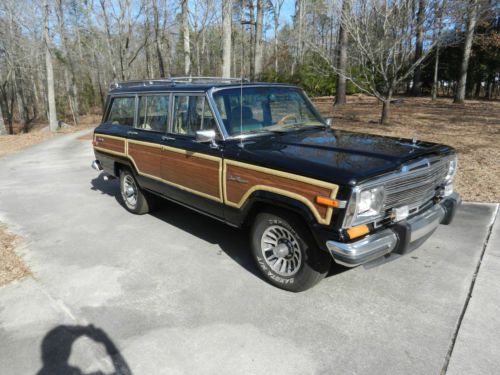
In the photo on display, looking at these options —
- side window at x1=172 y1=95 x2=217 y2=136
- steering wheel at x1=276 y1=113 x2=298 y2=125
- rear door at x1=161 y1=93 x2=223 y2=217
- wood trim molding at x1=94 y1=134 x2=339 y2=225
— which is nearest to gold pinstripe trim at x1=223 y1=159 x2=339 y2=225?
wood trim molding at x1=94 y1=134 x2=339 y2=225

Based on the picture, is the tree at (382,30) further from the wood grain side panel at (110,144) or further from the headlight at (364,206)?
the headlight at (364,206)

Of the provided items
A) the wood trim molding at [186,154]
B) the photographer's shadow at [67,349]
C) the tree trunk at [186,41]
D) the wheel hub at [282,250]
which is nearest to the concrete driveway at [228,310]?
the photographer's shadow at [67,349]

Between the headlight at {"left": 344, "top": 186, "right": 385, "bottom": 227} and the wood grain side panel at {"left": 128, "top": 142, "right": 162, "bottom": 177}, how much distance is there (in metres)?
2.88

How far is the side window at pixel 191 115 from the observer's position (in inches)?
167

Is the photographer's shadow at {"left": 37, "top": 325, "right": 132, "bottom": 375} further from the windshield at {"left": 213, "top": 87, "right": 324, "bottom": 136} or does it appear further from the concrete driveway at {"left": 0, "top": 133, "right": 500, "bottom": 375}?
the windshield at {"left": 213, "top": 87, "right": 324, "bottom": 136}

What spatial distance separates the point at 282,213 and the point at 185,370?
60.4 inches

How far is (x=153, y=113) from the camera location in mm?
5172

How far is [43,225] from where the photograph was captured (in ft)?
18.3

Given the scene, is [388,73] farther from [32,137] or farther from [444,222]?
[32,137]

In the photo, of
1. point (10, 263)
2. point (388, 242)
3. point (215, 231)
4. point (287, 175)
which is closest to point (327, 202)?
point (287, 175)

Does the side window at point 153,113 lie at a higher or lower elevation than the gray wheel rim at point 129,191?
higher

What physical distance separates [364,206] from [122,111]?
436cm

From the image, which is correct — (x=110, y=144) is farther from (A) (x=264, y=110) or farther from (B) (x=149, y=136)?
(A) (x=264, y=110)

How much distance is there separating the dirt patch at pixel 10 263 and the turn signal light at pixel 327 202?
329 centimetres
